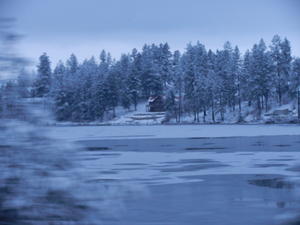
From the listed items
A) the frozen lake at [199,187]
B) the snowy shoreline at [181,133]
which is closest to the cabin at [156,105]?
the snowy shoreline at [181,133]

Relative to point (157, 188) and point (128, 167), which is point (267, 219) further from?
point (128, 167)

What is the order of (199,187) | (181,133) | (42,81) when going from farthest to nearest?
(181,133) < (199,187) < (42,81)

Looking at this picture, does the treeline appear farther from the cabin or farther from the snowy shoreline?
the snowy shoreline

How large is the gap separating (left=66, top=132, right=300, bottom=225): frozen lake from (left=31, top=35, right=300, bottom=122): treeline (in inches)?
1803

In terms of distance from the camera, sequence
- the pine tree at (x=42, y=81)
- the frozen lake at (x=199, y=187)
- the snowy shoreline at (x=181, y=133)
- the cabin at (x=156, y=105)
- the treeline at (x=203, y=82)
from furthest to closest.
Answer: the cabin at (x=156, y=105), the treeline at (x=203, y=82), the snowy shoreline at (x=181, y=133), the frozen lake at (x=199, y=187), the pine tree at (x=42, y=81)

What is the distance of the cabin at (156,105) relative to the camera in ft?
264

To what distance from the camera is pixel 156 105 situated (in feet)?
265

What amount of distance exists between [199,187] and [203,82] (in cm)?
6785

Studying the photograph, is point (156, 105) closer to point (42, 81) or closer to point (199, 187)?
point (199, 187)

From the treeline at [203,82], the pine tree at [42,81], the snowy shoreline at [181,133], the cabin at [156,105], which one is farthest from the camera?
the cabin at [156,105]

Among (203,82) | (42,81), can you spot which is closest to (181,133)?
(42,81)

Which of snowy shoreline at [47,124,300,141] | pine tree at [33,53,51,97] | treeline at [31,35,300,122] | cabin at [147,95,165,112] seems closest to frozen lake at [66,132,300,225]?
pine tree at [33,53,51,97]

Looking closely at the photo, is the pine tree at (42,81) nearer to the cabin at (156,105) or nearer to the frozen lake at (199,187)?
the frozen lake at (199,187)

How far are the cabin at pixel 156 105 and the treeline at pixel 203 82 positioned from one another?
248 centimetres
